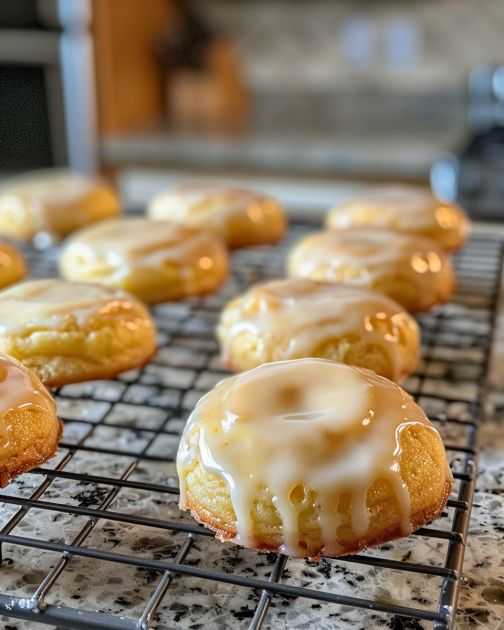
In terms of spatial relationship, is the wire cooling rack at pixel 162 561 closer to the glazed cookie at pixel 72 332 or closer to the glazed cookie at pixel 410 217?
the glazed cookie at pixel 72 332

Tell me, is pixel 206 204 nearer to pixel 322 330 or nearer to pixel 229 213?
pixel 229 213

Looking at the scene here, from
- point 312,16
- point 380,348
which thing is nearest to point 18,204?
point 380,348

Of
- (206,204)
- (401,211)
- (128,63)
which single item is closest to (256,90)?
(128,63)

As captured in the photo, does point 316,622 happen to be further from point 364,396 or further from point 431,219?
point 431,219

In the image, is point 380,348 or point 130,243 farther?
point 130,243

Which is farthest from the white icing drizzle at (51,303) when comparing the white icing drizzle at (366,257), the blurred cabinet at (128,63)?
the blurred cabinet at (128,63)

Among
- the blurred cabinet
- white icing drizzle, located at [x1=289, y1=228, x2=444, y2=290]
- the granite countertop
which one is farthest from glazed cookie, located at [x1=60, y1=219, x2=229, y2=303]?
the blurred cabinet

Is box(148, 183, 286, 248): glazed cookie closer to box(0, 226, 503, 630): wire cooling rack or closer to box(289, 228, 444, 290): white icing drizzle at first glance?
box(289, 228, 444, 290): white icing drizzle

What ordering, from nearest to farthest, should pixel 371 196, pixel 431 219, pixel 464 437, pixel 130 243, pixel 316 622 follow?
pixel 316 622
pixel 464 437
pixel 130 243
pixel 431 219
pixel 371 196
